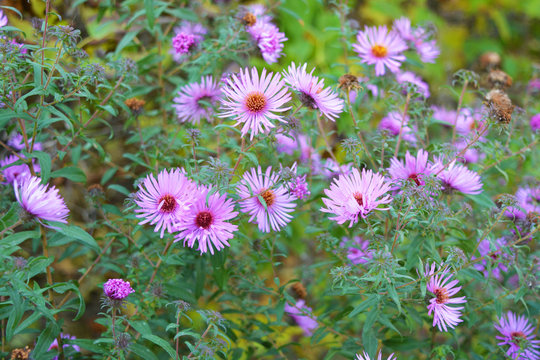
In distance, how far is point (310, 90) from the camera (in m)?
1.30

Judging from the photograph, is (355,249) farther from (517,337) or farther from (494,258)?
(517,337)

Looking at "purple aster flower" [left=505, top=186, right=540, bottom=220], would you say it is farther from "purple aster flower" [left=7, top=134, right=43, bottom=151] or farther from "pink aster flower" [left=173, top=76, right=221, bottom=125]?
"purple aster flower" [left=7, top=134, right=43, bottom=151]

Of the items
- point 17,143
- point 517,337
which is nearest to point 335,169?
point 517,337

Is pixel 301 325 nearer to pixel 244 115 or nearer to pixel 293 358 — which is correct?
pixel 293 358

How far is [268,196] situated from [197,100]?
501mm

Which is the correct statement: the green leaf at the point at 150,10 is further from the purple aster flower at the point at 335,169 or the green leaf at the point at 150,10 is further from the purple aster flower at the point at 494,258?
the purple aster flower at the point at 494,258

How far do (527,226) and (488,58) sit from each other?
1.06 metres

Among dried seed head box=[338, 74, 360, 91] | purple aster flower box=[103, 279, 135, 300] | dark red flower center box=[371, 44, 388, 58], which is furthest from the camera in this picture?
dark red flower center box=[371, 44, 388, 58]

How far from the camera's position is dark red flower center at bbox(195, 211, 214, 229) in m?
1.28

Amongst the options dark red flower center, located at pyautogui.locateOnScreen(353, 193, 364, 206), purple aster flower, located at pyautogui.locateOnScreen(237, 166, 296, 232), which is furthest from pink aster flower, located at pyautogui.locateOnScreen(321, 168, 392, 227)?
purple aster flower, located at pyautogui.locateOnScreen(237, 166, 296, 232)

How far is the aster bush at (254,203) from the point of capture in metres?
1.29

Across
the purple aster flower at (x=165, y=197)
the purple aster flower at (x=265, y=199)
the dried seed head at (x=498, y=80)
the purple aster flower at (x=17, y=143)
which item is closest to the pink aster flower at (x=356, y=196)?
the purple aster flower at (x=265, y=199)

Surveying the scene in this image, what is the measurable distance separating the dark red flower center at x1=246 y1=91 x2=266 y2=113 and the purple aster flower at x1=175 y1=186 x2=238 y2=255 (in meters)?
0.24

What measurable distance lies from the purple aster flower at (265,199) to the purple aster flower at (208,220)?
0.22 ft
